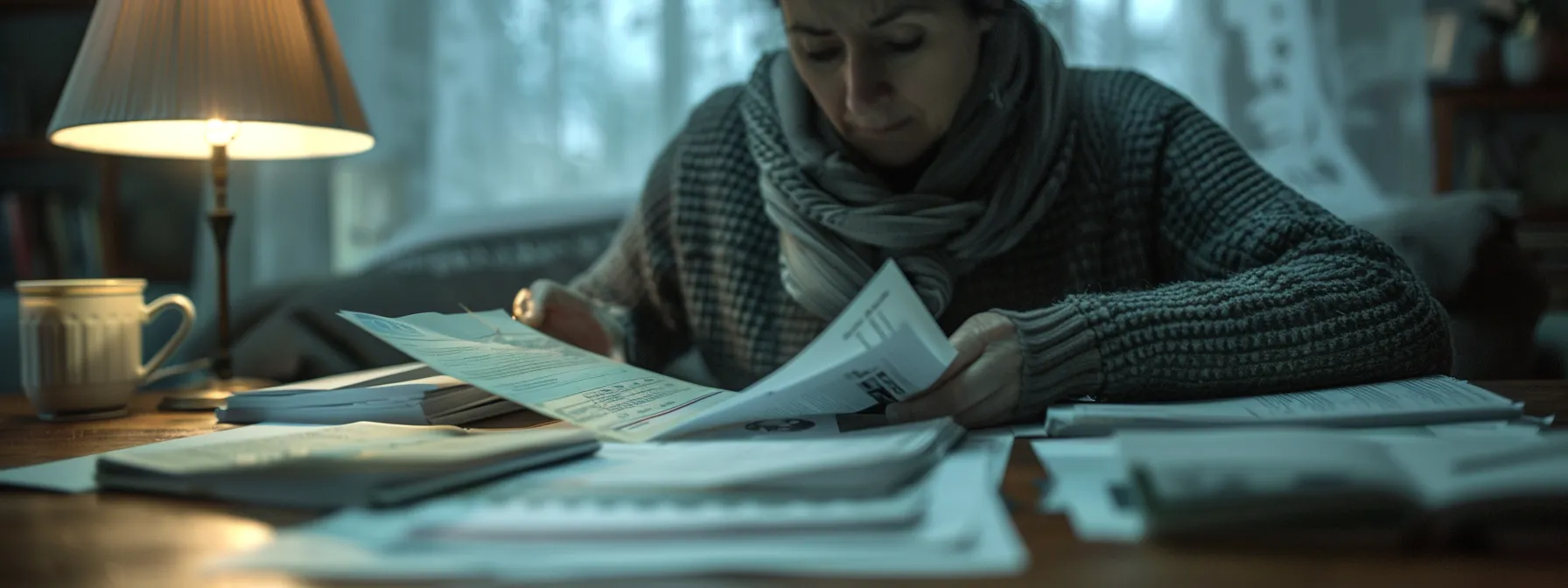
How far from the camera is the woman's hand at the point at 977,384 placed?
2.02 feet

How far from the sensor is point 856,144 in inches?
37.4

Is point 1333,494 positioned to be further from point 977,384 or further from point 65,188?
point 65,188

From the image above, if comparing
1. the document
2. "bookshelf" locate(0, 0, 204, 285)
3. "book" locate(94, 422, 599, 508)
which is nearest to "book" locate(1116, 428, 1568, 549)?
"book" locate(94, 422, 599, 508)

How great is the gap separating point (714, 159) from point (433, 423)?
0.53 metres

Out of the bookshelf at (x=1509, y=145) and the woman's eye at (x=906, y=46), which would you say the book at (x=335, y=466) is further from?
the bookshelf at (x=1509, y=145)

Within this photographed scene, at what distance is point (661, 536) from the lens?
0.37 metres

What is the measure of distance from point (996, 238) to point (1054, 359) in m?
0.29

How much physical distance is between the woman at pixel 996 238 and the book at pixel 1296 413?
0.05 meters

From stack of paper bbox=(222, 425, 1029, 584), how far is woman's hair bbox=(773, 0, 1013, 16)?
555mm

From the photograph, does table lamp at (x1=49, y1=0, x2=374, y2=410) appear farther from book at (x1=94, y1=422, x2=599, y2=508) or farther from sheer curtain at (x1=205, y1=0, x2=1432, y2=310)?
sheer curtain at (x1=205, y1=0, x2=1432, y2=310)

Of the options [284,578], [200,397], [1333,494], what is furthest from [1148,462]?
[200,397]

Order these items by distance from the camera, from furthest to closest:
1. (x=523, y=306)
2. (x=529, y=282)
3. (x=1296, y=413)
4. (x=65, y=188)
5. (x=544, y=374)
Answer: (x=65, y=188) < (x=529, y=282) < (x=523, y=306) < (x=544, y=374) < (x=1296, y=413)

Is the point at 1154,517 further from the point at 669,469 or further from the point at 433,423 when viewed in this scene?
the point at 433,423

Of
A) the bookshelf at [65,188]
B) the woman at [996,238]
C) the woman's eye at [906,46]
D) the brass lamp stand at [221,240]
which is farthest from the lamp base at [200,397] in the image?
the bookshelf at [65,188]
